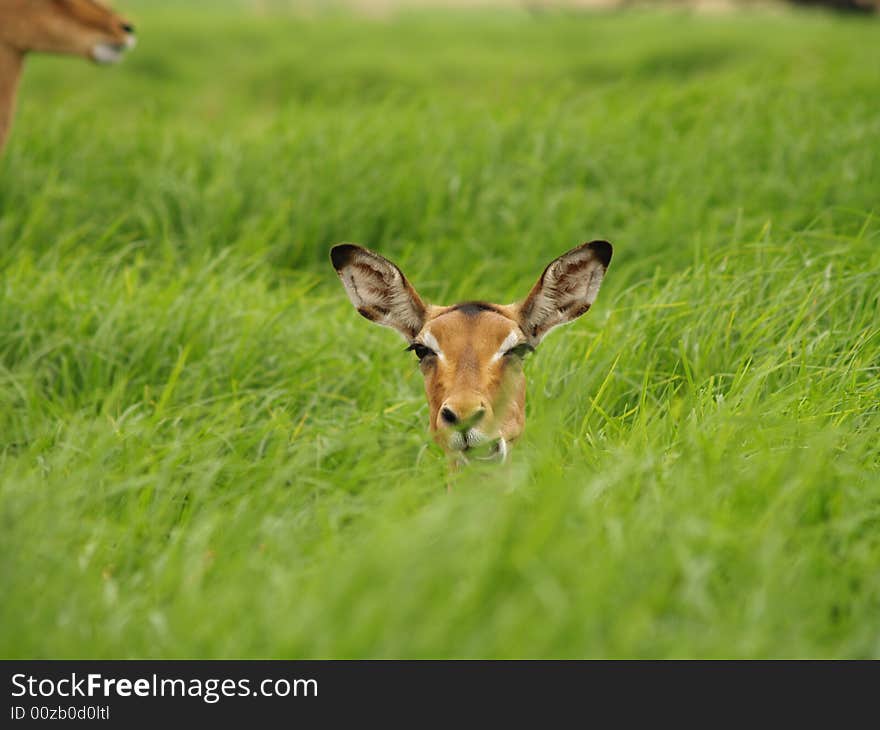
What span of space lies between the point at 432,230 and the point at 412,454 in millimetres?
2757

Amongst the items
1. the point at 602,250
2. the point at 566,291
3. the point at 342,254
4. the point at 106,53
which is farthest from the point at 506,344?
the point at 106,53

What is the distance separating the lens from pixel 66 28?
24.5 feet

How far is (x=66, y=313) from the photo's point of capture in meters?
5.56

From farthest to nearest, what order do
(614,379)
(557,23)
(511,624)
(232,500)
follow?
1. (557,23)
2. (614,379)
3. (232,500)
4. (511,624)

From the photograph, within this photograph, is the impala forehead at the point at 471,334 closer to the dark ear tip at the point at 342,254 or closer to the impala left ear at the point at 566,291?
the impala left ear at the point at 566,291

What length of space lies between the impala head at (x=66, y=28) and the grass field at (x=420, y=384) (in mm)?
679

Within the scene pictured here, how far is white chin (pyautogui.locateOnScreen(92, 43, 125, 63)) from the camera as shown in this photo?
7586 mm

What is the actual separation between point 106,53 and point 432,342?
181 inches

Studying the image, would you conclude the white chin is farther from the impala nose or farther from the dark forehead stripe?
the impala nose

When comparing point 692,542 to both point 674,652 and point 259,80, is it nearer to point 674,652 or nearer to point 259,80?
point 674,652

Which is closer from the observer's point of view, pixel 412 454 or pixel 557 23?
pixel 412 454

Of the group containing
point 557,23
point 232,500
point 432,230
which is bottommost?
point 232,500

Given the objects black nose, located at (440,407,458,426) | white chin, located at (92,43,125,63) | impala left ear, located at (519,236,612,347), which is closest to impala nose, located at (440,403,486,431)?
black nose, located at (440,407,458,426)
